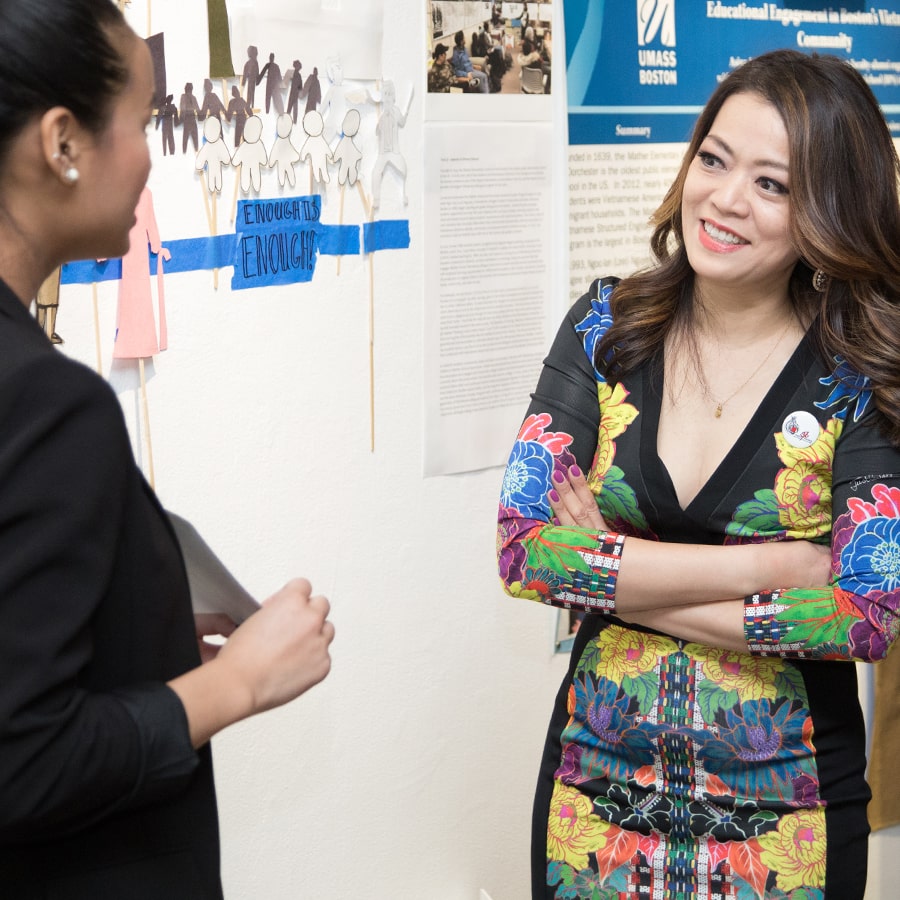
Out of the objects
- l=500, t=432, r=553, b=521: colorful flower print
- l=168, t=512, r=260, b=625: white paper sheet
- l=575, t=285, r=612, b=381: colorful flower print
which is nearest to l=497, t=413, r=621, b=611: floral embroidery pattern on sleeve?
l=500, t=432, r=553, b=521: colorful flower print

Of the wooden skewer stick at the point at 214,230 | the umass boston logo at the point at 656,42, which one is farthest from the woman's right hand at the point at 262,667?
the umass boston logo at the point at 656,42

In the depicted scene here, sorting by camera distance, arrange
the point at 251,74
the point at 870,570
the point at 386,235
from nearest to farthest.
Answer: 1. the point at 870,570
2. the point at 251,74
3. the point at 386,235

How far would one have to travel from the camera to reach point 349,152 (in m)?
2.05

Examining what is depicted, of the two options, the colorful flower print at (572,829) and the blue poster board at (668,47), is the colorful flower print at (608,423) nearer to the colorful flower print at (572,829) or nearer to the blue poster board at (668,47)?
the colorful flower print at (572,829)

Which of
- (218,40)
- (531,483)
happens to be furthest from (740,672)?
(218,40)

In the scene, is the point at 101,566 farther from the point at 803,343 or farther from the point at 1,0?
the point at 803,343

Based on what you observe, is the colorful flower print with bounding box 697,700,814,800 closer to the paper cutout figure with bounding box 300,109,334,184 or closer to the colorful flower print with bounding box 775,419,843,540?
the colorful flower print with bounding box 775,419,843,540

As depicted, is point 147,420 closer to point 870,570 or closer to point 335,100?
point 335,100

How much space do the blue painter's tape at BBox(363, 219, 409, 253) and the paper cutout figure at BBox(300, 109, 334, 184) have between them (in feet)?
0.45

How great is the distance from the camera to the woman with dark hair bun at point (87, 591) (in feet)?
2.49

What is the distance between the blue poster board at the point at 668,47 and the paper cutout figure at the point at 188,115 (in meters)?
0.87

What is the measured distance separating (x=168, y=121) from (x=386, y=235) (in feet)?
1.61

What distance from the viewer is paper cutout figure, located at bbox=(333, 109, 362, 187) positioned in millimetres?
2033

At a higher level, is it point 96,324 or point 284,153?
point 284,153
